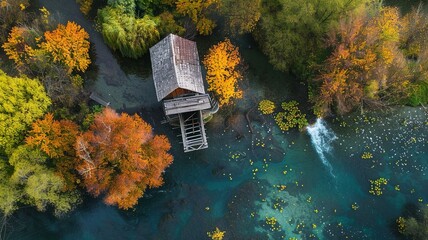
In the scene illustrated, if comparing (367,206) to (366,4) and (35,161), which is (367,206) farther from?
(35,161)

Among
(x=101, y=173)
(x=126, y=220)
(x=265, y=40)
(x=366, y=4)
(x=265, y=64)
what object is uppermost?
(x=366, y=4)

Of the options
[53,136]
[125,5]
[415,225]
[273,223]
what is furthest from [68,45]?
[415,225]

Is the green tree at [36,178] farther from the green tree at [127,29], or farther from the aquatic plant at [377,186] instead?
the aquatic plant at [377,186]

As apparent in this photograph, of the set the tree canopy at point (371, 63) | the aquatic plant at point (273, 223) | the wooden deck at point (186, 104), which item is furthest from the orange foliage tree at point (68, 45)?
the tree canopy at point (371, 63)

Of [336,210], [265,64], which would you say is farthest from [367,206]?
[265,64]

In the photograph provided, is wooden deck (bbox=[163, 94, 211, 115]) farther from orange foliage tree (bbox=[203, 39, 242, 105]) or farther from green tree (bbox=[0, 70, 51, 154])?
green tree (bbox=[0, 70, 51, 154])
